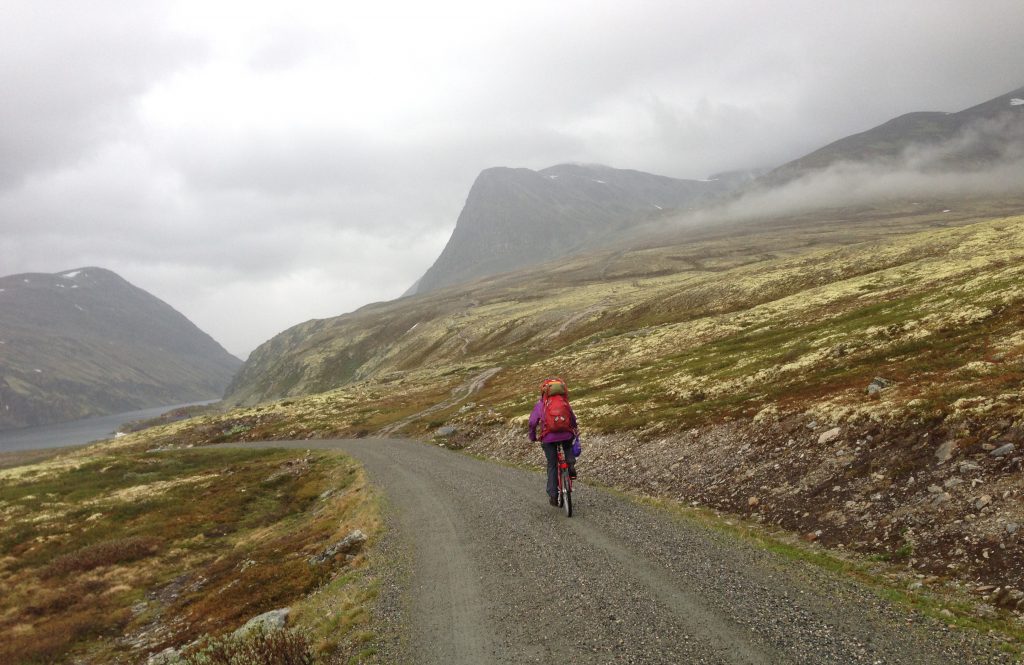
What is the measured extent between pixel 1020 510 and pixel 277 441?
77.9m

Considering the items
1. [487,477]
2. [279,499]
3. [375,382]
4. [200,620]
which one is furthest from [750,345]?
[375,382]

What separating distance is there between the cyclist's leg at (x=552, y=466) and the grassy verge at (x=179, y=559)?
21.8ft

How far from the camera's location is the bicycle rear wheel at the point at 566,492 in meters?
16.9

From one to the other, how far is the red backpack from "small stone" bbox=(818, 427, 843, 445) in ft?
31.0

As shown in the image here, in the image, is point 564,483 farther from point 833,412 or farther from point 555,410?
point 833,412

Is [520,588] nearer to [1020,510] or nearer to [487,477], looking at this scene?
[1020,510]

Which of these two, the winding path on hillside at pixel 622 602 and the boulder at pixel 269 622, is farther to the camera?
the boulder at pixel 269 622

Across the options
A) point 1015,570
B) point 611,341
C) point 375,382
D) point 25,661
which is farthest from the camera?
point 375,382

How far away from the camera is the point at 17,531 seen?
39.1 m

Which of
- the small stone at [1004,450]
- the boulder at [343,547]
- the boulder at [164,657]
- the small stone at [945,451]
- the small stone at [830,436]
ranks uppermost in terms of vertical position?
the small stone at [1004,450]

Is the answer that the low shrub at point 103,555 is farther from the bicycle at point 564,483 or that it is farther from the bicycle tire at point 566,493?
the bicycle tire at point 566,493

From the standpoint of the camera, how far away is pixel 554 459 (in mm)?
17469

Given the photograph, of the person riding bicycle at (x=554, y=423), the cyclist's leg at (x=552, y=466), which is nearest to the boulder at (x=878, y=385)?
the person riding bicycle at (x=554, y=423)

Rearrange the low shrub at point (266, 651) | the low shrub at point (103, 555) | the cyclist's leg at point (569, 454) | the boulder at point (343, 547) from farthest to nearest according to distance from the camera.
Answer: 1. the low shrub at point (103, 555)
2. the boulder at point (343, 547)
3. the cyclist's leg at point (569, 454)
4. the low shrub at point (266, 651)
